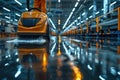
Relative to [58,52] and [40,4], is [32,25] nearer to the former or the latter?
[40,4]

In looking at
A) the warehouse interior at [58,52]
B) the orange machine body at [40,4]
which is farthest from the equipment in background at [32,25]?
the orange machine body at [40,4]

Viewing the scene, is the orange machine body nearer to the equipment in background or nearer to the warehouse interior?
the warehouse interior

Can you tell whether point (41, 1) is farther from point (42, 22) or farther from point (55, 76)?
point (55, 76)

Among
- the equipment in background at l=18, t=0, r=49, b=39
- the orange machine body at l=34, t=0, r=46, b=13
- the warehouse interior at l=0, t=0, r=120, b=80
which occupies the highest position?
the orange machine body at l=34, t=0, r=46, b=13

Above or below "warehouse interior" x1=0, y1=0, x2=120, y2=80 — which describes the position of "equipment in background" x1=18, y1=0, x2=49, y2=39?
above

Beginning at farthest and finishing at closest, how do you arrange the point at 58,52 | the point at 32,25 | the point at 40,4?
the point at 40,4 → the point at 32,25 → the point at 58,52

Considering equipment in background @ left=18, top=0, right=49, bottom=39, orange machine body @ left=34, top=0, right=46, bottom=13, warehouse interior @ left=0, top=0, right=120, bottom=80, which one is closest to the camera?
warehouse interior @ left=0, top=0, right=120, bottom=80

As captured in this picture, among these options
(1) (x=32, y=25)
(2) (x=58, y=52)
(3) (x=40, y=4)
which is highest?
(3) (x=40, y=4)

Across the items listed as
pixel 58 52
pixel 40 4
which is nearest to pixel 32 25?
pixel 40 4

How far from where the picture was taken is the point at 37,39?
490 inches

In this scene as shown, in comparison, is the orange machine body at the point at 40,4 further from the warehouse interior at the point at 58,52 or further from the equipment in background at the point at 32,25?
the equipment in background at the point at 32,25

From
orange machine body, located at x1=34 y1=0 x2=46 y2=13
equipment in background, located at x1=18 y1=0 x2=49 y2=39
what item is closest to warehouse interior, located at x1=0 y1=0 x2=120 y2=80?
equipment in background, located at x1=18 y1=0 x2=49 y2=39

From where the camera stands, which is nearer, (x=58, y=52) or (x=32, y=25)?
(x=58, y=52)

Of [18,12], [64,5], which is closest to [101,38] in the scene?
[64,5]
